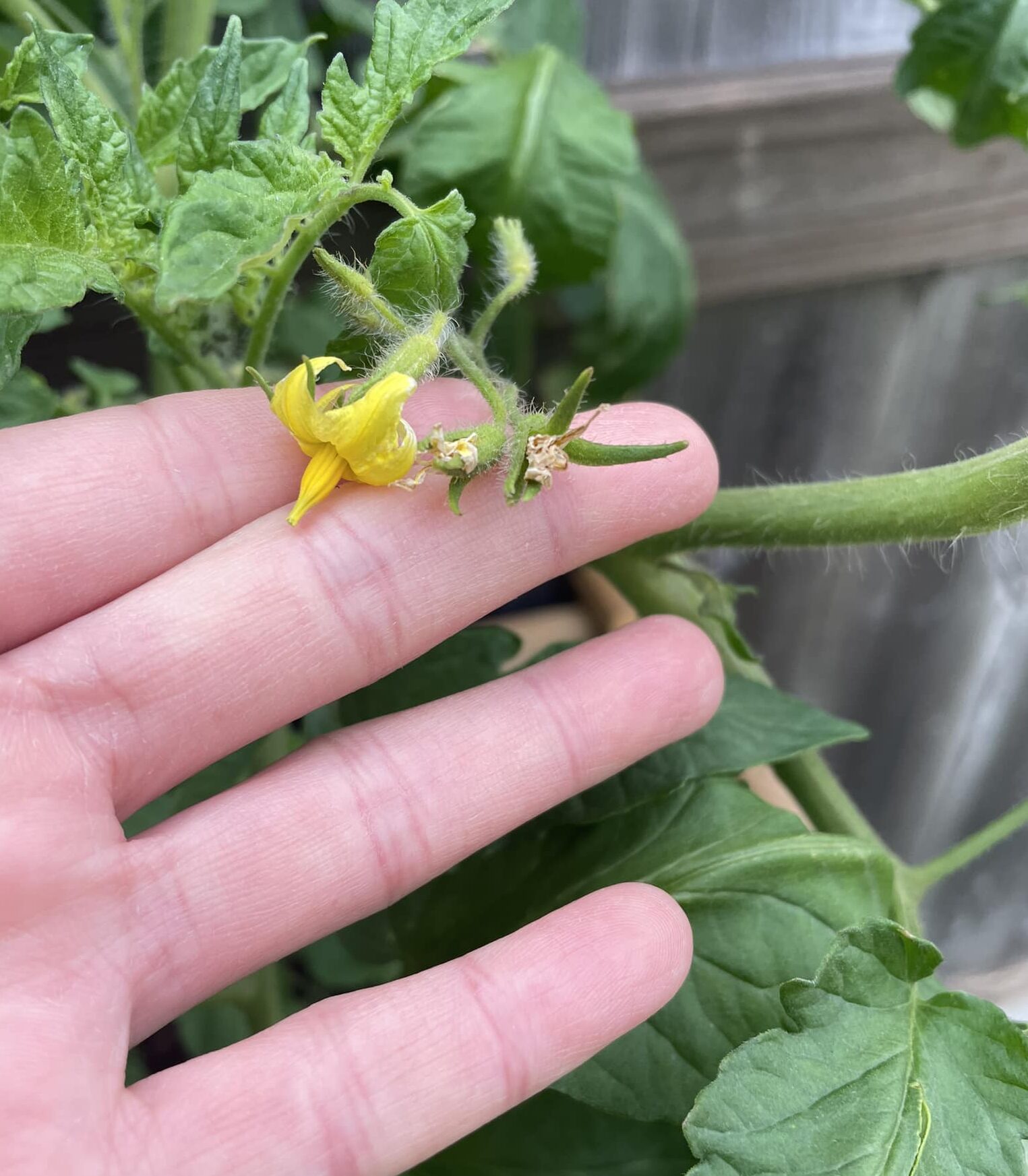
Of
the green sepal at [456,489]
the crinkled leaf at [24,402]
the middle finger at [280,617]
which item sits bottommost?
the middle finger at [280,617]

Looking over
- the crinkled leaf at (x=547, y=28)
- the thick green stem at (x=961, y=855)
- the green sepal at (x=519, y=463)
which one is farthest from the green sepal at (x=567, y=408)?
the crinkled leaf at (x=547, y=28)

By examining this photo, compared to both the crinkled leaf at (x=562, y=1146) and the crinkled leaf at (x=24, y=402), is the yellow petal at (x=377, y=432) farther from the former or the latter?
the crinkled leaf at (x=562, y=1146)

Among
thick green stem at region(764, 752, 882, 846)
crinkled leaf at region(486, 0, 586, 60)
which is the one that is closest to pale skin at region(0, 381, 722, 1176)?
thick green stem at region(764, 752, 882, 846)

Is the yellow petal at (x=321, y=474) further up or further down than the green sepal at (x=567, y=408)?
further down

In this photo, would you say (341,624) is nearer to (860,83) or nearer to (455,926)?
(455,926)

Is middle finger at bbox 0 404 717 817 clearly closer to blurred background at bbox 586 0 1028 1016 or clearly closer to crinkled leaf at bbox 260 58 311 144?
crinkled leaf at bbox 260 58 311 144

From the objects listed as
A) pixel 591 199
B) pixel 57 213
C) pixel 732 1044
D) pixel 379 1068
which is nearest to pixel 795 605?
pixel 591 199
